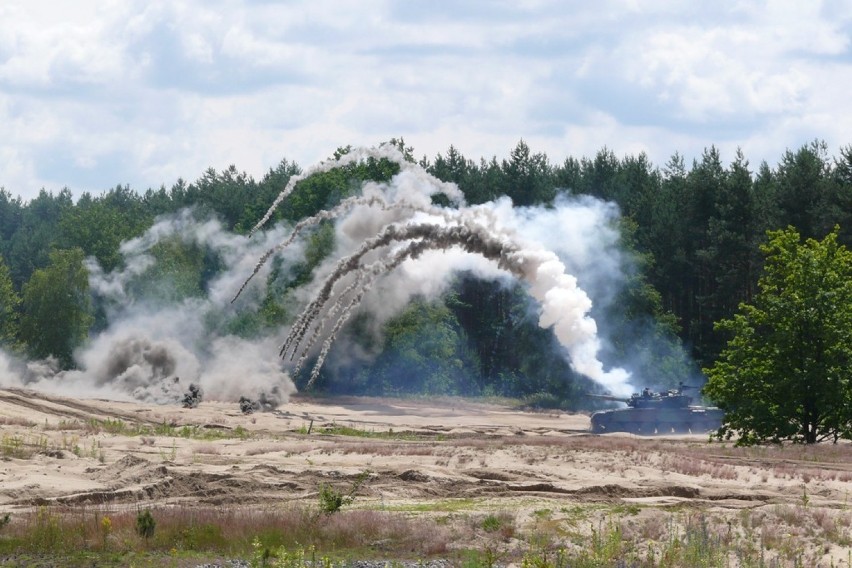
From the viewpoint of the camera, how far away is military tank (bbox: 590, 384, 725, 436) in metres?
64.5

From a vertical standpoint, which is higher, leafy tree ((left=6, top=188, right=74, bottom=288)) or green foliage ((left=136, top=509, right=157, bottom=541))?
leafy tree ((left=6, top=188, right=74, bottom=288))

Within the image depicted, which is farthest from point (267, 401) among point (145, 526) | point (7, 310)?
point (145, 526)

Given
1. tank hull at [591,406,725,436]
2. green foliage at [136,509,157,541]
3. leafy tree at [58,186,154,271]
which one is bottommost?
green foliage at [136,509,157,541]

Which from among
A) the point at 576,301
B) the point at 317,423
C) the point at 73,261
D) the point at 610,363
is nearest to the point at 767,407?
the point at 576,301

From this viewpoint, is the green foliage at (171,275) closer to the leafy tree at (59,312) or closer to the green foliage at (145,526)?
the leafy tree at (59,312)

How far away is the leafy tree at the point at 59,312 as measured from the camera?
86500mm

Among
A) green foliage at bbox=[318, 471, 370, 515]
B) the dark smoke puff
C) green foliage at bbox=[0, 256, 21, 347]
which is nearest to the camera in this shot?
green foliage at bbox=[318, 471, 370, 515]

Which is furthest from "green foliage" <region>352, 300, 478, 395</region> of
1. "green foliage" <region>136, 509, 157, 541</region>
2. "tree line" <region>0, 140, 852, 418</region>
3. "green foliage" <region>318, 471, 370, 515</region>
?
"green foliage" <region>136, 509, 157, 541</region>

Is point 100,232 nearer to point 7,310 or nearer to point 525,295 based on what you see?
point 7,310

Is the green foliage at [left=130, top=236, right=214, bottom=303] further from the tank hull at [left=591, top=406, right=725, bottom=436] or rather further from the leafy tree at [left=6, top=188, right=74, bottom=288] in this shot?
the tank hull at [left=591, top=406, right=725, bottom=436]

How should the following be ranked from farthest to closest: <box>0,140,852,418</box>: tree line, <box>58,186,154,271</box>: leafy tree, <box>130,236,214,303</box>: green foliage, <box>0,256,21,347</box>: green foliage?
<box>58,186,154,271</box>: leafy tree < <box>0,256,21,347</box>: green foliage < <box>130,236,214,303</box>: green foliage < <box>0,140,852,418</box>: tree line

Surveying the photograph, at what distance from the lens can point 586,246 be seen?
3155 inches

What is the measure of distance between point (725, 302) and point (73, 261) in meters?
42.5

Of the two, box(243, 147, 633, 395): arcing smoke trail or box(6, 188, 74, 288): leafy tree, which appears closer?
box(243, 147, 633, 395): arcing smoke trail
